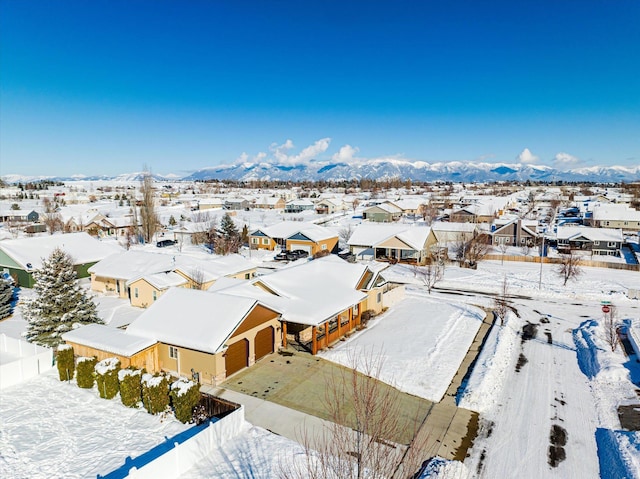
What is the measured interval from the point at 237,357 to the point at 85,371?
21.7ft

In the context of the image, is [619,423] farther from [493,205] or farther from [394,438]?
[493,205]

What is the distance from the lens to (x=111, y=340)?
19078 mm

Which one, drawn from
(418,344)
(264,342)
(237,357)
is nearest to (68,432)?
(237,357)

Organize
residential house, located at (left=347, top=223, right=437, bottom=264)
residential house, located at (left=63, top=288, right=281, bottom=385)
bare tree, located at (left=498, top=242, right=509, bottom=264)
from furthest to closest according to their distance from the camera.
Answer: bare tree, located at (left=498, top=242, right=509, bottom=264) → residential house, located at (left=347, top=223, right=437, bottom=264) → residential house, located at (left=63, top=288, right=281, bottom=385)

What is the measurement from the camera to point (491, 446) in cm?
1420

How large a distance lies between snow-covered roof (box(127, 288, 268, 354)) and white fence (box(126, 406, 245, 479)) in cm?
400

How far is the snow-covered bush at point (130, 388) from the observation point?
53.0ft

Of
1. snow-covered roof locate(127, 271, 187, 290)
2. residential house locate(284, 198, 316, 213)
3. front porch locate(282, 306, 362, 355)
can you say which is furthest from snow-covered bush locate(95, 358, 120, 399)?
residential house locate(284, 198, 316, 213)

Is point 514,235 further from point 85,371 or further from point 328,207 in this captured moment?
point 85,371

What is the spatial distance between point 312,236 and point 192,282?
21577 mm

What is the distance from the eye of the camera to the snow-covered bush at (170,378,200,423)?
15086 mm

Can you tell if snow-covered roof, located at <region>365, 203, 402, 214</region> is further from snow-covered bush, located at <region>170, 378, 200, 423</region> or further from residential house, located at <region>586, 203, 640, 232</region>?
snow-covered bush, located at <region>170, 378, 200, 423</region>

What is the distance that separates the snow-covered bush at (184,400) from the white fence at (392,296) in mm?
17428

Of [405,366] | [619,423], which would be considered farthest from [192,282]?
[619,423]
